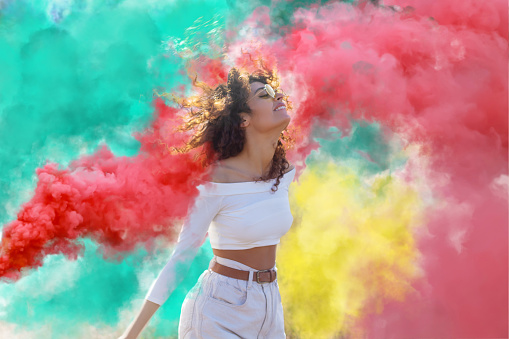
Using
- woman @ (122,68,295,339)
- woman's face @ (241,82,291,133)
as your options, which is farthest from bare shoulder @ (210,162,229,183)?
woman's face @ (241,82,291,133)

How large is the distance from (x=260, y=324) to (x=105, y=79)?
225 centimetres

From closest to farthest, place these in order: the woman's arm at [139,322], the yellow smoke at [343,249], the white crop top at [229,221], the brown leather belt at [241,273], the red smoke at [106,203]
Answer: the woman's arm at [139,322] < the white crop top at [229,221] < the brown leather belt at [241,273] < the red smoke at [106,203] < the yellow smoke at [343,249]

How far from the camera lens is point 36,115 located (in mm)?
3541

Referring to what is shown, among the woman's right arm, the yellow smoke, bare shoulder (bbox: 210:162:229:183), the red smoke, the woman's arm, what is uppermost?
bare shoulder (bbox: 210:162:229:183)

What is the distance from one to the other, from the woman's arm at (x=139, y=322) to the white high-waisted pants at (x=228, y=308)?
0.22 metres

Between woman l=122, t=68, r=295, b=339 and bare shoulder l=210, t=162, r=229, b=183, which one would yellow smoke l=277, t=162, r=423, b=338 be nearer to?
woman l=122, t=68, r=295, b=339

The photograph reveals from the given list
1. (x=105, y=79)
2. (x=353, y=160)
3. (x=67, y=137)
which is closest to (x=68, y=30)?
(x=105, y=79)

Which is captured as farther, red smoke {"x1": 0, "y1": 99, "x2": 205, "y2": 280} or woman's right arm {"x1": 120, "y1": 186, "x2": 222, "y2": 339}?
red smoke {"x1": 0, "y1": 99, "x2": 205, "y2": 280}

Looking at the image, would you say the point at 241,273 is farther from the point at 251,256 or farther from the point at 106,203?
the point at 106,203

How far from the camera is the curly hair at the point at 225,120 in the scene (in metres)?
2.38

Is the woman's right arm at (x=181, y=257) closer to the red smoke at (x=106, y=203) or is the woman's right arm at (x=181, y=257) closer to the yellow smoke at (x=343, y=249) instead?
the red smoke at (x=106, y=203)

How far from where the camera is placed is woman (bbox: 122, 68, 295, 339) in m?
2.07

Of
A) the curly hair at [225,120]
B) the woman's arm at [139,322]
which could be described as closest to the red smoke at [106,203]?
the curly hair at [225,120]

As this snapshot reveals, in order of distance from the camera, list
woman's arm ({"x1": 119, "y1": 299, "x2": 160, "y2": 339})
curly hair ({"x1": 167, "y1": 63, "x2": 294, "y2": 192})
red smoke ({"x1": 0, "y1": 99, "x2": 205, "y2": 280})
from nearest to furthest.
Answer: woman's arm ({"x1": 119, "y1": 299, "x2": 160, "y2": 339}), curly hair ({"x1": 167, "y1": 63, "x2": 294, "y2": 192}), red smoke ({"x1": 0, "y1": 99, "x2": 205, "y2": 280})
